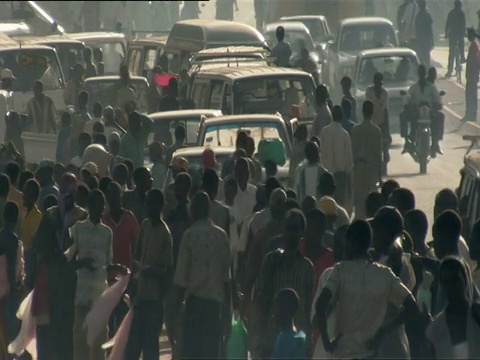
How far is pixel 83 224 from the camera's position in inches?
465

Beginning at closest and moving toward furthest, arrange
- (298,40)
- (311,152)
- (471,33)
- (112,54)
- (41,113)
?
(311,152) < (41,113) < (471,33) < (112,54) < (298,40)

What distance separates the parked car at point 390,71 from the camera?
2928 centimetres

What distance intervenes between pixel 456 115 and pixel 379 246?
23211mm

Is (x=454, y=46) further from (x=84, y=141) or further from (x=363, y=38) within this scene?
(x=84, y=141)

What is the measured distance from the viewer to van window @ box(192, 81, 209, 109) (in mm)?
21094

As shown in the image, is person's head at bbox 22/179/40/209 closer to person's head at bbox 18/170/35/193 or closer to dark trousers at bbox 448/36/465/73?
person's head at bbox 18/170/35/193

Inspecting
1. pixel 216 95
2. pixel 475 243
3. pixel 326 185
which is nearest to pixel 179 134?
pixel 216 95

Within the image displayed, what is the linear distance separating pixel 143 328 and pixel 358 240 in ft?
9.85

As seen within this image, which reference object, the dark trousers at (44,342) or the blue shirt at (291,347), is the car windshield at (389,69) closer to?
the dark trousers at (44,342)

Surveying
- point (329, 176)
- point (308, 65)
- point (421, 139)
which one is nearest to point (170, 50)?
point (308, 65)

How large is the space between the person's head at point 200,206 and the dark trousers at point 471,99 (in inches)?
779

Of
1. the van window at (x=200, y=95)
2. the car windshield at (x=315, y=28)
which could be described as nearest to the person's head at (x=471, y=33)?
the van window at (x=200, y=95)

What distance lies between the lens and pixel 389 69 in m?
30.8

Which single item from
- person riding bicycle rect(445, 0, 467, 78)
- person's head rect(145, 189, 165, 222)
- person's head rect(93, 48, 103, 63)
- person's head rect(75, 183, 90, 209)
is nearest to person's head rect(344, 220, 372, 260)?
person's head rect(145, 189, 165, 222)
